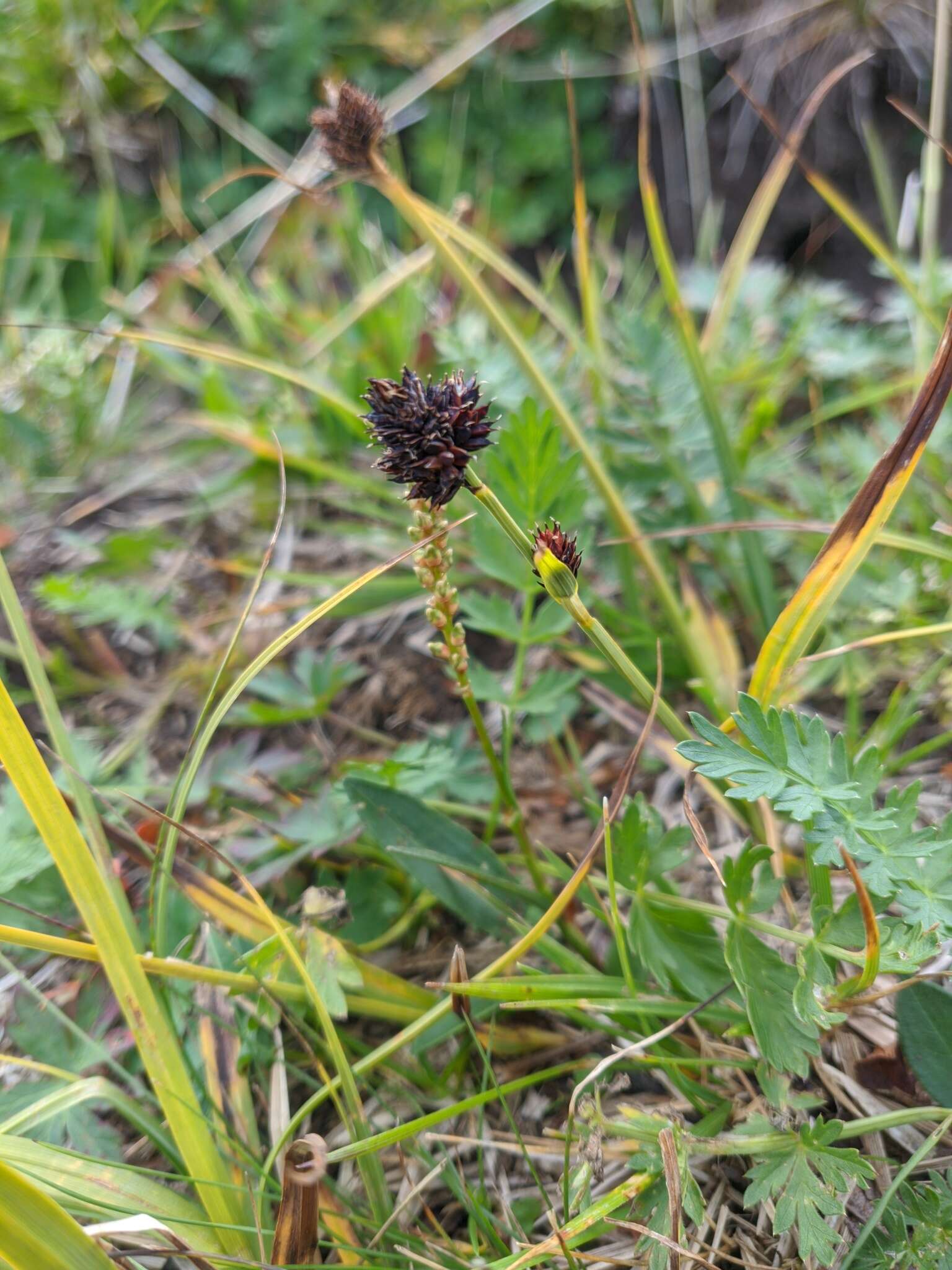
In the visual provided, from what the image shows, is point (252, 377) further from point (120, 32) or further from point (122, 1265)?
point (122, 1265)

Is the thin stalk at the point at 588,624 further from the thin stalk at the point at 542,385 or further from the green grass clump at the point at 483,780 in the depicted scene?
the thin stalk at the point at 542,385

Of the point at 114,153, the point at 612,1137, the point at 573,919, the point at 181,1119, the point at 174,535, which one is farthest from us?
the point at 114,153

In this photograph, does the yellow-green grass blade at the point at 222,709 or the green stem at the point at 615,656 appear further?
the yellow-green grass blade at the point at 222,709

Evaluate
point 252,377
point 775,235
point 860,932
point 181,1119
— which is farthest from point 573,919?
point 775,235

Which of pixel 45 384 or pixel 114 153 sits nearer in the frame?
pixel 45 384

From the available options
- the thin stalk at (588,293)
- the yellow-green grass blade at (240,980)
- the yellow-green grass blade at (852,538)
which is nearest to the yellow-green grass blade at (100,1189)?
the yellow-green grass blade at (240,980)

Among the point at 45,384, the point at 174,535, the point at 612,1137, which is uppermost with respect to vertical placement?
Result: the point at 45,384
